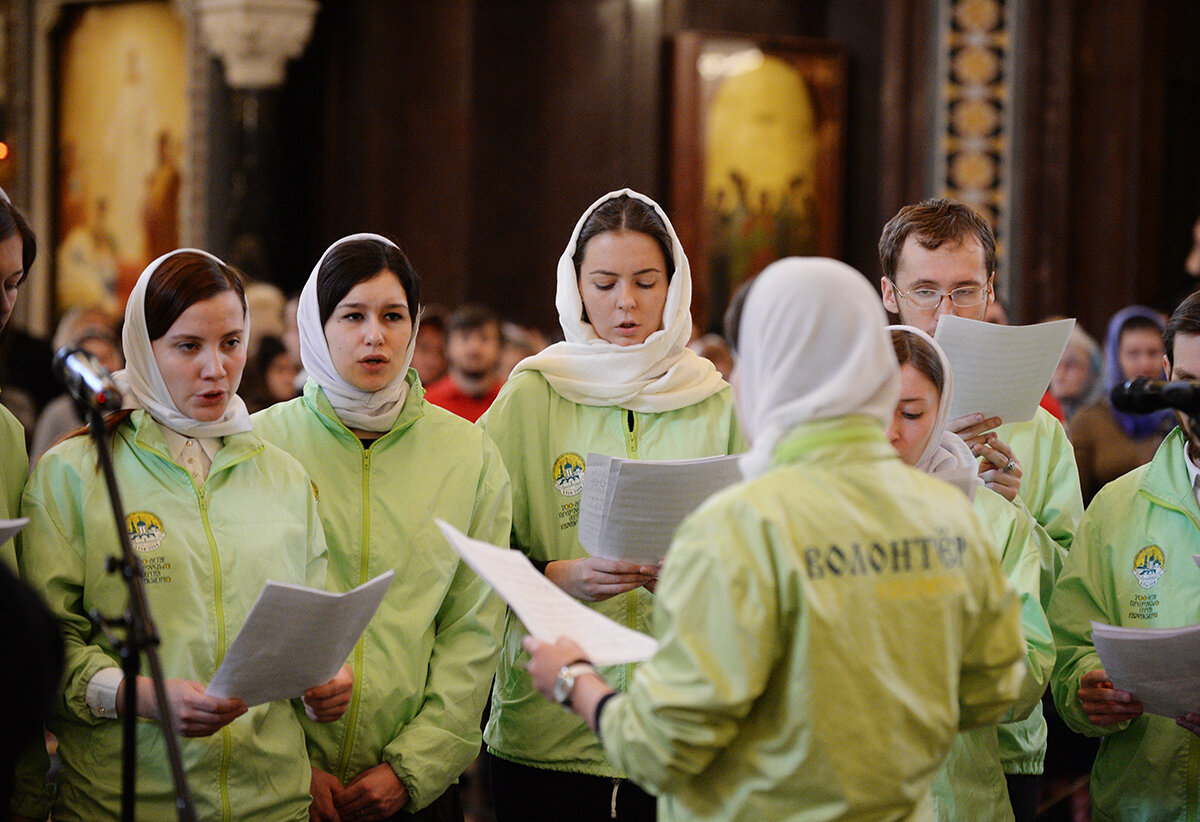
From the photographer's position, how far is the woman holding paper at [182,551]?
2279 mm

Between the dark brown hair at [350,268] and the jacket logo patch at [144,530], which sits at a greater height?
the dark brown hair at [350,268]

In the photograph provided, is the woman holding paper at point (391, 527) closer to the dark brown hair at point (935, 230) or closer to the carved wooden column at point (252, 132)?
the dark brown hair at point (935, 230)

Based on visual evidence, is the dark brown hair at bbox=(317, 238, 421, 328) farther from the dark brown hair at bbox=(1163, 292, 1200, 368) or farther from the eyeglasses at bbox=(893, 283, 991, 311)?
the dark brown hair at bbox=(1163, 292, 1200, 368)

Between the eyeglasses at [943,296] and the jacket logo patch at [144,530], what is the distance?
157 centimetres

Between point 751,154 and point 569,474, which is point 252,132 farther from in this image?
point 569,474

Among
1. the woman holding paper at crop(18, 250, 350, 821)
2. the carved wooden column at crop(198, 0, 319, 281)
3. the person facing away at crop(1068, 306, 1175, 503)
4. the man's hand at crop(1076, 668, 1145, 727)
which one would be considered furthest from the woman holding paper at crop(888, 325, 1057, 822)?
the carved wooden column at crop(198, 0, 319, 281)

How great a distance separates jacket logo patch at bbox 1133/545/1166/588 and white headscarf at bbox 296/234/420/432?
1484 millimetres

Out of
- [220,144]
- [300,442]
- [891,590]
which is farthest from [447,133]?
[891,590]

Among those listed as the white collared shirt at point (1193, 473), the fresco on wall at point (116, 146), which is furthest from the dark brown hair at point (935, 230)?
the fresco on wall at point (116, 146)

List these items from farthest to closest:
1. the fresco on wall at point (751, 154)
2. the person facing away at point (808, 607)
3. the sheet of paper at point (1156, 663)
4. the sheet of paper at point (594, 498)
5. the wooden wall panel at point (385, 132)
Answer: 1. the fresco on wall at point (751, 154)
2. the wooden wall panel at point (385, 132)
3. the sheet of paper at point (594, 498)
4. the sheet of paper at point (1156, 663)
5. the person facing away at point (808, 607)

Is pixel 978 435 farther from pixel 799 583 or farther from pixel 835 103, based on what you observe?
pixel 835 103

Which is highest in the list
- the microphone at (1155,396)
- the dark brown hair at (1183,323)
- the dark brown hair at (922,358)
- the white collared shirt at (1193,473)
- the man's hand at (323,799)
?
the dark brown hair at (1183,323)

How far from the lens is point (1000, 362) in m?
2.61

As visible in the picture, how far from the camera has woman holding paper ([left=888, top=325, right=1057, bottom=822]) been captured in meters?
2.41
